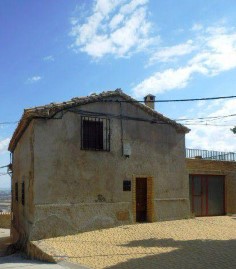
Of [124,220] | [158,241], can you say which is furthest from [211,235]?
[124,220]

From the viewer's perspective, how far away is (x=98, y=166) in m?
14.8

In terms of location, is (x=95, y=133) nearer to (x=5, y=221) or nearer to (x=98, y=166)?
(x=98, y=166)

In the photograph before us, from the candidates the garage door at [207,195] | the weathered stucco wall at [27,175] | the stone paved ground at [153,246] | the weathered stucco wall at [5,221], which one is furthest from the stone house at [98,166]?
the weathered stucco wall at [5,221]

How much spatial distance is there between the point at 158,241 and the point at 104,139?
4910 mm

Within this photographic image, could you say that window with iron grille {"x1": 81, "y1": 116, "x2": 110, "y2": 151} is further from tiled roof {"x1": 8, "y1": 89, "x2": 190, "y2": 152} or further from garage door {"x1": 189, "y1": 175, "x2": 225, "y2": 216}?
garage door {"x1": 189, "y1": 175, "x2": 225, "y2": 216}

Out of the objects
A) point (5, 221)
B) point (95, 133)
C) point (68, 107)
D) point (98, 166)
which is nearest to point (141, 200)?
point (98, 166)

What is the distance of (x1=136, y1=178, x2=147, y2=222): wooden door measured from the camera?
53.2 feet

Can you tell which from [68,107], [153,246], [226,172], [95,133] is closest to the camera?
[153,246]

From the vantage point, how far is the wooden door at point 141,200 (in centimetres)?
1622

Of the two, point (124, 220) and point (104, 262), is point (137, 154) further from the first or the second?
point (104, 262)

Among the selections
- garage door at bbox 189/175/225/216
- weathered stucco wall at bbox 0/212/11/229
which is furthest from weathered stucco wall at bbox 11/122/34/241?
weathered stucco wall at bbox 0/212/11/229

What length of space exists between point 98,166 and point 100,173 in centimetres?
29

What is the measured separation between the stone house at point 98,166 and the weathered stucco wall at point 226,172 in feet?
7.04

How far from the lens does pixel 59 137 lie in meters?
13.9
